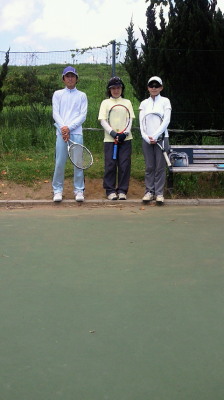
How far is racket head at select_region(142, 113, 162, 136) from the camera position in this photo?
743cm

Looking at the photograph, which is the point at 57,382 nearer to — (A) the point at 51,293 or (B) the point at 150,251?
(A) the point at 51,293

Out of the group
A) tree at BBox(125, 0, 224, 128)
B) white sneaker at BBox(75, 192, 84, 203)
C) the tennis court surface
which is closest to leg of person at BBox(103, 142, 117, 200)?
white sneaker at BBox(75, 192, 84, 203)

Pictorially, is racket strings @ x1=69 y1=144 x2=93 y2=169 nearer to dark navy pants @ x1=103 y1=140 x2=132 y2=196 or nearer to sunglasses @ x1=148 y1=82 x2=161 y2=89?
dark navy pants @ x1=103 y1=140 x2=132 y2=196

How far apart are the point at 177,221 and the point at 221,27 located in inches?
161

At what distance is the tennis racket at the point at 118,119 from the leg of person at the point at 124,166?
0.09m

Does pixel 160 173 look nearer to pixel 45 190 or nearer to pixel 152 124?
pixel 152 124

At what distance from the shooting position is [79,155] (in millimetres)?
7484

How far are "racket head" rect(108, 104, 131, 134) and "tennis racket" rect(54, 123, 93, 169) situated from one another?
1.58 ft

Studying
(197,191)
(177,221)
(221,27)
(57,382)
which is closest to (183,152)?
(197,191)


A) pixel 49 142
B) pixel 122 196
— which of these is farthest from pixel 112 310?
pixel 49 142

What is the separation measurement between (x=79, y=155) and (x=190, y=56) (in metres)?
2.91

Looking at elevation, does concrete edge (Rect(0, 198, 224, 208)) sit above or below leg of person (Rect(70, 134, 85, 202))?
below

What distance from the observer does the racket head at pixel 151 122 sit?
24.4ft

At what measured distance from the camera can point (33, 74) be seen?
1357 cm
